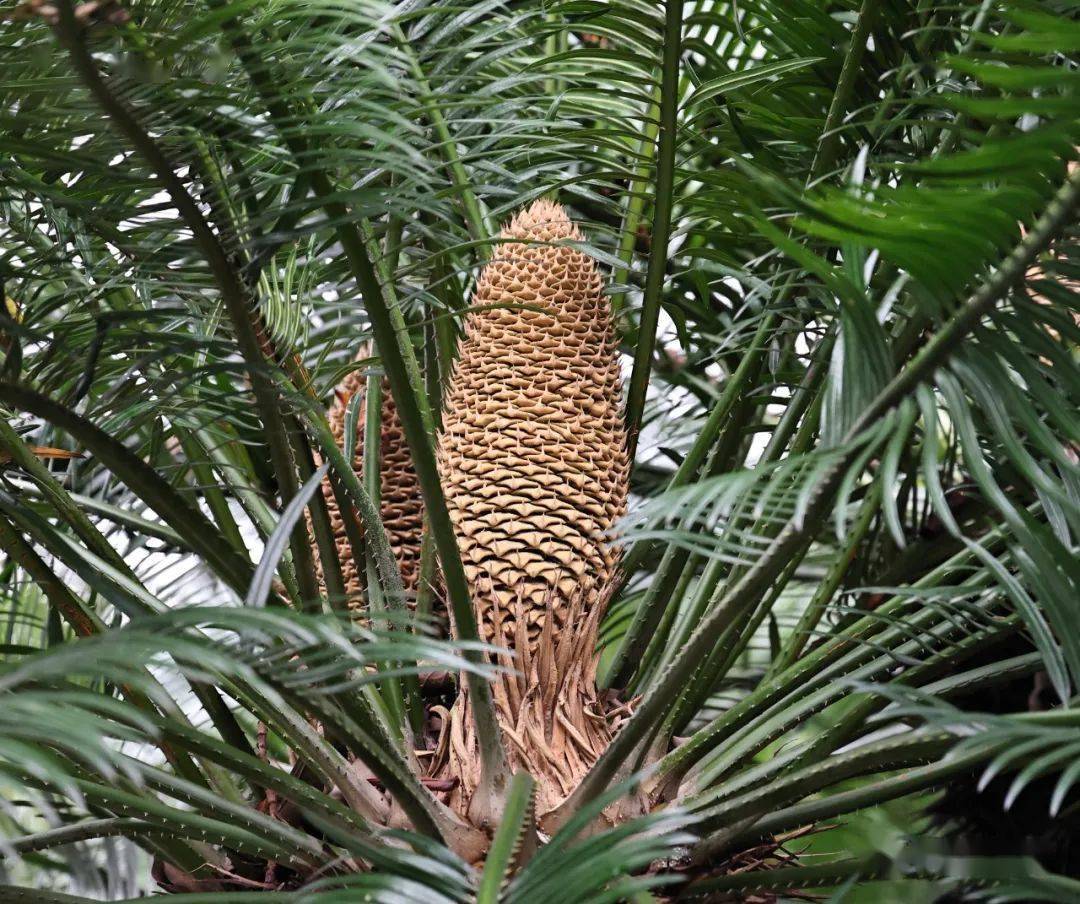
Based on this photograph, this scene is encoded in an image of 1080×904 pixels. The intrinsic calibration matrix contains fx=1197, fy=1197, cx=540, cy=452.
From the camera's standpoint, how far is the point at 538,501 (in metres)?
0.91

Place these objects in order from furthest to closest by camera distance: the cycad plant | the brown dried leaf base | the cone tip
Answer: the cone tip
the brown dried leaf base
the cycad plant

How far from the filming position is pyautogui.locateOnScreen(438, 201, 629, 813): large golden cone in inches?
35.6

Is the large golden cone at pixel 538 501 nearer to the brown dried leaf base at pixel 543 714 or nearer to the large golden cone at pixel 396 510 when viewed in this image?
the brown dried leaf base at pixel 543 714

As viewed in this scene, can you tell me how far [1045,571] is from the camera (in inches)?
24.7

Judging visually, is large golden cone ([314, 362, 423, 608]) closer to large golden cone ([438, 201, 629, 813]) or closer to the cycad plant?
the cycad plant

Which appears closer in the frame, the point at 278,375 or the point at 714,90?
the point at 278,375

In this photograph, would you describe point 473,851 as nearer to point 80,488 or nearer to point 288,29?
point 288,29

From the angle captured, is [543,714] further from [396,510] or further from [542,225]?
[542,225]

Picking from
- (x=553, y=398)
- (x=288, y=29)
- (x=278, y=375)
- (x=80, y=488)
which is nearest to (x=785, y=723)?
(x=553, y=398)

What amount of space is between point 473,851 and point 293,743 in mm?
154

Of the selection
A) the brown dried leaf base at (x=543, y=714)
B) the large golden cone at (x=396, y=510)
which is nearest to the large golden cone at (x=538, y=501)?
the brown dried leaf base at (x=543, y=714)

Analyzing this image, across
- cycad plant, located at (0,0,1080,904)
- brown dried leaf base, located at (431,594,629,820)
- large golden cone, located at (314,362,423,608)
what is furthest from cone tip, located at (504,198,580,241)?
brown dried leaf base, located at (431,594,629,820)

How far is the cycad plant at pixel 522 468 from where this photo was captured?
0.61 m

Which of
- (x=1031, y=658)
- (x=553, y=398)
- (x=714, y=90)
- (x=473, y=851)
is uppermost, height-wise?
(x=714, y=90)
